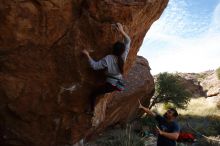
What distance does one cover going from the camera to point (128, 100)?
882 inches

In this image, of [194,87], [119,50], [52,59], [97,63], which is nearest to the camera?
[119,50]

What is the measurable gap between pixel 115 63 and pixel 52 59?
5.86 ft

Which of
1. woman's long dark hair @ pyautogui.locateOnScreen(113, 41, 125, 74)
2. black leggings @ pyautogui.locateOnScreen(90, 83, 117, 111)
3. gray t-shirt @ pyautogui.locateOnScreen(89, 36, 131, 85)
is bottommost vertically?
black leggings @ pyautogui.locateOnScreen(90, 83, 117, 111)

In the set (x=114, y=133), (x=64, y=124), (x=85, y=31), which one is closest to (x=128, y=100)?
(x=114, y=133)

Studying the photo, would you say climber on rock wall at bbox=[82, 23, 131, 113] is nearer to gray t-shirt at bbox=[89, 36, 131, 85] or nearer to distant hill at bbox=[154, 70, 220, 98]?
gray t-shirt at bbox=[89, 36, 131, 85]

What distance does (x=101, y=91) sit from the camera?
1183 cm

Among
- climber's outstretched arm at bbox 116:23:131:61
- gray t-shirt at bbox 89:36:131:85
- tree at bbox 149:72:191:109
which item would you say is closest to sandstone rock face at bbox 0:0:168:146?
climber's outstretched arm at bbox 116:23:131:61

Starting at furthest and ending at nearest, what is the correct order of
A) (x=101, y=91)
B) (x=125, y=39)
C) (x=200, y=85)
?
(x=200, y=85)
(x=101, y=91)
(x=125, y=39)

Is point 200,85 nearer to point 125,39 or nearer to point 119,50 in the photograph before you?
point 125,39

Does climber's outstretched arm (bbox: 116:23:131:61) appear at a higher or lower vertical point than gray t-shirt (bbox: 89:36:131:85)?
higher

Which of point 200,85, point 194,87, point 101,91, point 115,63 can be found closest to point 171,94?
point 194,87

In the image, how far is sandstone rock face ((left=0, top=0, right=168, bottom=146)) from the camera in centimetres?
1116

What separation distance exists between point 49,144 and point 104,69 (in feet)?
10.3

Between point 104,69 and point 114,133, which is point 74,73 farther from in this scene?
point 114,133
